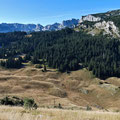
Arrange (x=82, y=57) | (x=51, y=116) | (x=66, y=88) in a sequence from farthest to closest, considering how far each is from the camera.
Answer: (x=82, y=57), (x=66, y=88), (x=51, y=116)

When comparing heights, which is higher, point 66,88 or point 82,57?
point 82,57

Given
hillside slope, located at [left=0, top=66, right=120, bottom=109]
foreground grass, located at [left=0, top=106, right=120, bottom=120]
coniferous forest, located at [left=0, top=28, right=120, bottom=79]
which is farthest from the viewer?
coniferous forest, located at [left=0, top=28, right=120, bottom=79]

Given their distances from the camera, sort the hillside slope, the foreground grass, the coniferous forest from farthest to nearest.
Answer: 1. the coniferous forest
2. the hillside slope
3. the foreground grass

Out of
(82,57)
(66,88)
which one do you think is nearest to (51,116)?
(66,88)

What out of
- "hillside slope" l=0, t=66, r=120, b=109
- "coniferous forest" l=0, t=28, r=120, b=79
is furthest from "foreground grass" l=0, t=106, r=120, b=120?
"coniferous forest" l=0, t=28, r=120, b=79

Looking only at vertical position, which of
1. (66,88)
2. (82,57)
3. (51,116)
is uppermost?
(82,57)

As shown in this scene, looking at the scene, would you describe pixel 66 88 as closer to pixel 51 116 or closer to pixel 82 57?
pixel 82 57

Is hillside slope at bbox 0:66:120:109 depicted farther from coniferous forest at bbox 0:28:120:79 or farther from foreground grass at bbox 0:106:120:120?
foreground grass at bbox 0:106:120:120

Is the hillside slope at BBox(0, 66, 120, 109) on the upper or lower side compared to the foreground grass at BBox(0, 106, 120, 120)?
lower

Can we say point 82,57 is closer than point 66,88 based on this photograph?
No

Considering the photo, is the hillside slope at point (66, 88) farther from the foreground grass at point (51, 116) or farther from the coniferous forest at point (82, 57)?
the foreground grass at point (51, 116)

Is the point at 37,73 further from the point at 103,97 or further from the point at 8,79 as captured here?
the point at 103,97

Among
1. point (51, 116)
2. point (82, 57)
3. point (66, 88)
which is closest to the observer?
point (51, 116)

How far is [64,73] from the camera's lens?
117 metres
